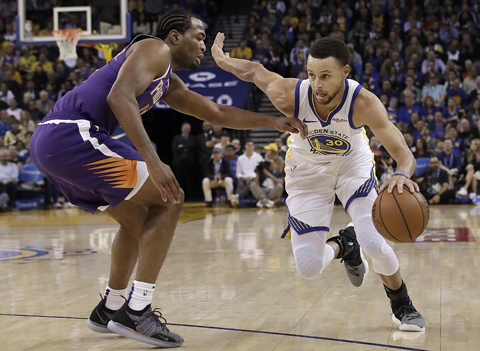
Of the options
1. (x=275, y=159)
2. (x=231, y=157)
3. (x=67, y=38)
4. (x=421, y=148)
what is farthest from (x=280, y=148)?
(x=67, y=38)

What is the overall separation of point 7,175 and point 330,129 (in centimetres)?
1051

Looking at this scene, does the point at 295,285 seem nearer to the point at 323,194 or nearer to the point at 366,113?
the point at 323,194

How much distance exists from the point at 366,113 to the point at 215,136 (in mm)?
10582

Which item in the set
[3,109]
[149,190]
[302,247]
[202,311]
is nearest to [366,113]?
[302,247]

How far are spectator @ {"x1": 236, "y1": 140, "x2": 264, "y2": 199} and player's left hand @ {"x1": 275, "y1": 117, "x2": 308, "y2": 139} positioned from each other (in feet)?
→ 30.1

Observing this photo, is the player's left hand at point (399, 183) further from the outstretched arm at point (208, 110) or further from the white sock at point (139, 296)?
the white sock at point (139, 296)

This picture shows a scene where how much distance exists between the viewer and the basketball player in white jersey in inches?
138

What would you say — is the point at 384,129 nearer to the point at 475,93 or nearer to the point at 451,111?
the point at 451,111

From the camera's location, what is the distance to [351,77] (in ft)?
48.8

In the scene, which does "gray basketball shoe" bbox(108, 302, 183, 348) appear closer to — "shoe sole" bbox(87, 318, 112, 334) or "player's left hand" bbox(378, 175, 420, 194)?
"shoe sole" bbox(87, 318, 112, 334)

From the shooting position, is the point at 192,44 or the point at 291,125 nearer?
the point at 192,44

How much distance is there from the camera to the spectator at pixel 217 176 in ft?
42.8

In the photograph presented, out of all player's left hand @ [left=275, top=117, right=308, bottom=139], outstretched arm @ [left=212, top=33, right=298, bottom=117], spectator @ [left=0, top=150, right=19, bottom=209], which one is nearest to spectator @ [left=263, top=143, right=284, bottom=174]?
spectator @ [left=0, top=150, right=19, bottom=209]

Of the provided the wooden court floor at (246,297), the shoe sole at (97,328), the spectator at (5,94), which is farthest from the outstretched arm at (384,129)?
the spectator at (5,94)
